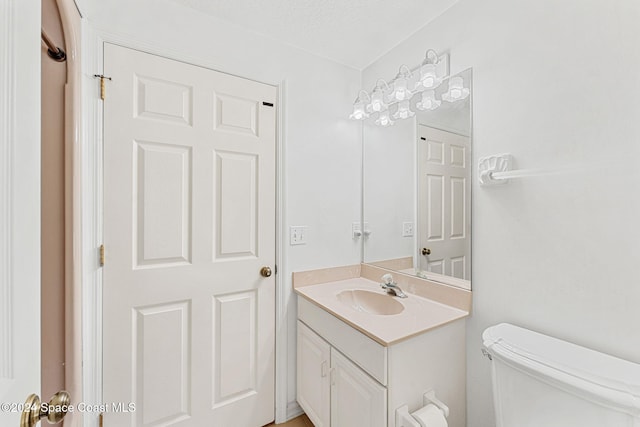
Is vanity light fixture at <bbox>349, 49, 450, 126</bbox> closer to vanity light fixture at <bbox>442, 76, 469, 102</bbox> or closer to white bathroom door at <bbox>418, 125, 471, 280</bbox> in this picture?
vanity light fixture at <bbox>442, 76, 469, 102</bbox>

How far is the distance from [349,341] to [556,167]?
3.58ft

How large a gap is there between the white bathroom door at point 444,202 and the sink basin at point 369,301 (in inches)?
11.0

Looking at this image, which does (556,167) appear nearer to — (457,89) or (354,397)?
(457,89)

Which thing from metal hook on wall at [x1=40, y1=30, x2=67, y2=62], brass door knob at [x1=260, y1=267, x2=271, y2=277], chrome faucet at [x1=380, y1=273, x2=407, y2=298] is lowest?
chrome faucet at [x1=380, y1=273, x2=407, y2=298]

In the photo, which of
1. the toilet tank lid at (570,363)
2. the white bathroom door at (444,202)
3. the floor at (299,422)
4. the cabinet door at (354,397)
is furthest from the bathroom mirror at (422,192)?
the floor at (299,422)

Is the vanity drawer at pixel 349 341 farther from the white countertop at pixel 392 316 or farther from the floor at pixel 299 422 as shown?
the floor at pixel 299 422

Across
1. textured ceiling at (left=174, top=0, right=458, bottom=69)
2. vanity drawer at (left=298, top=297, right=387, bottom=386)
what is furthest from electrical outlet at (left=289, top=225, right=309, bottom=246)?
textured ceiling at (left=174, top=0, right=458, bottom=69)

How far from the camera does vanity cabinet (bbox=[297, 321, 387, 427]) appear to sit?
1.09m

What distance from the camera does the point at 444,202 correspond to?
1.43m

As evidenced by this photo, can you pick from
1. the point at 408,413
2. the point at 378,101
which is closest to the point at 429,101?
the point at 378,101

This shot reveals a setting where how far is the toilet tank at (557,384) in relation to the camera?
0.74 metres

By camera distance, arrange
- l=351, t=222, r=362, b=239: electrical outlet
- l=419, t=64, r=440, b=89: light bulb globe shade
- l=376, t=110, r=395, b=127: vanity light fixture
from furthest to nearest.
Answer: l=351, t=222, r=362, b=239: electrical outlet
l=376, t=110, r=395, b=127: vanity light fixture
l=419, t=64, r=440, b=89: light bulb globe shade

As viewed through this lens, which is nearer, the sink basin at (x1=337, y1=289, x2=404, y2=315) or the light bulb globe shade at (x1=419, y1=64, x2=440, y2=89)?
the light bulb globe shade at (x1=419, y1=64, x2=440, y2=89)

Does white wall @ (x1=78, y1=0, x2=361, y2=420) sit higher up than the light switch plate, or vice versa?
white wall @ (x1=78, y1=0, x2=361, y2=420)
